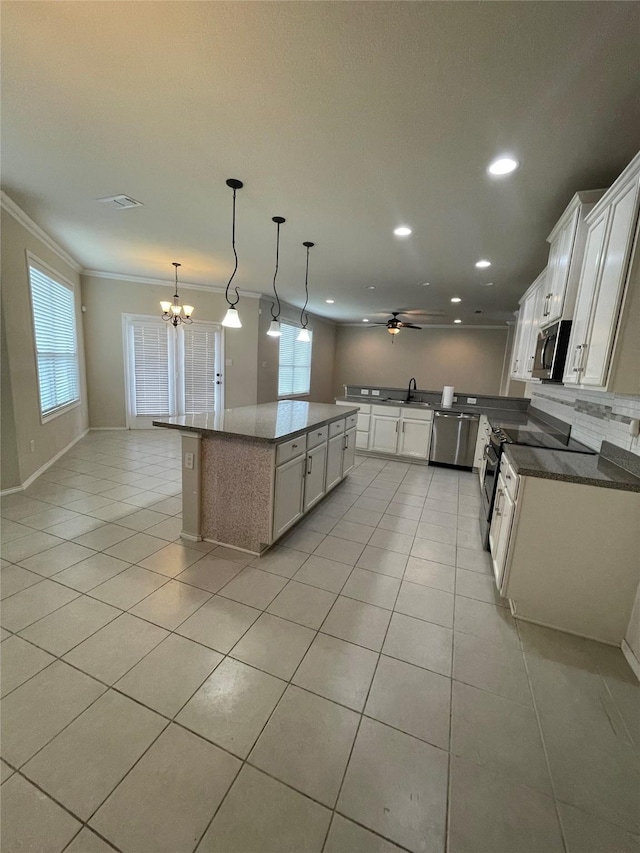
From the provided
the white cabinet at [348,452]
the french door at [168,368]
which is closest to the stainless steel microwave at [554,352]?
the white cabinet at [348,452]

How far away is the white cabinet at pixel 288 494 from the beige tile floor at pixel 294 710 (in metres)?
0.25

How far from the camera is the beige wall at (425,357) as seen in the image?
8.42 m

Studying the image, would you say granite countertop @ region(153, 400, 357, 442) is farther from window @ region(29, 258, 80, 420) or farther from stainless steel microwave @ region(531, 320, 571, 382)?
window @ region(29, 258, 80, 420)

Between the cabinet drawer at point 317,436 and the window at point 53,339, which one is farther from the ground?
the window at point 53,339

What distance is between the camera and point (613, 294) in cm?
175

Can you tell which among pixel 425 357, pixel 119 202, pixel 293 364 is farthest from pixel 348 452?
pixel 425 357

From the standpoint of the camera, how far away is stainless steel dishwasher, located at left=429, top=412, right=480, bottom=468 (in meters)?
4.97

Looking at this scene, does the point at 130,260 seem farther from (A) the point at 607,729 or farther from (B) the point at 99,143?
(A) the point at 607,729

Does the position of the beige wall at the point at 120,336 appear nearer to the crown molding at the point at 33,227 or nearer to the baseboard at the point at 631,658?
the crown molding at the point at 33,227

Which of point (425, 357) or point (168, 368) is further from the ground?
point (425, 357)

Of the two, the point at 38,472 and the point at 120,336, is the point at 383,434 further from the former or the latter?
the point at 120,336

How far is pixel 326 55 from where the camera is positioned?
1.40 metres

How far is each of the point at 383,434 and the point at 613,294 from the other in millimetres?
3830

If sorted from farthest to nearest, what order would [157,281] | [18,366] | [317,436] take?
[157,281], [18,366], [317,436]
